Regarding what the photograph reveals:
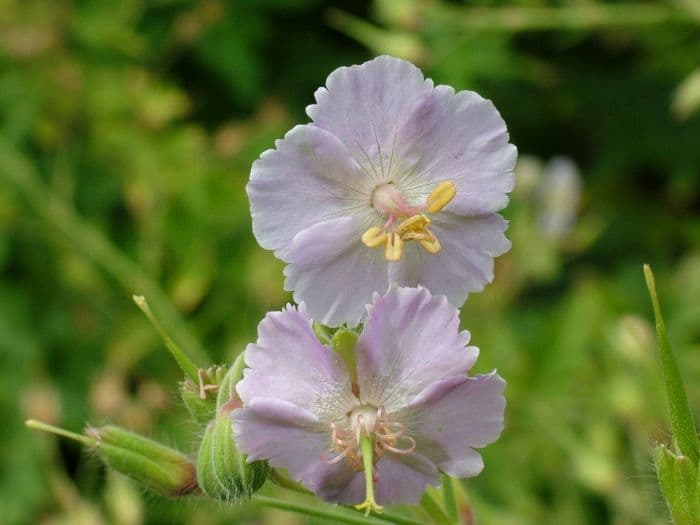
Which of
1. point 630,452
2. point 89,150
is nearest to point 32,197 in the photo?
point 89,150

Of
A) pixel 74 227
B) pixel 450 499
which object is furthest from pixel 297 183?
pixel 74 227

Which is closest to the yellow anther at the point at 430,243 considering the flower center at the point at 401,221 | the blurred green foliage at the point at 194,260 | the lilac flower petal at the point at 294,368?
the flower center at the point at 401,221

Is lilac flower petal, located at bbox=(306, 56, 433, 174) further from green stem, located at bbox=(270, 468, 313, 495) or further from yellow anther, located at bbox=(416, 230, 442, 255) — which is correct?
green stem, located at bbox=(270, 468, 313, 495)

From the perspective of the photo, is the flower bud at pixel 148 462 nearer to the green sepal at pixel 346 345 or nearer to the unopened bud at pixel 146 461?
the unopened bud at pixel 146 461

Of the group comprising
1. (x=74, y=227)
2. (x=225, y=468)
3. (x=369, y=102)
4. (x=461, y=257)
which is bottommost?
(x=74, y=227)

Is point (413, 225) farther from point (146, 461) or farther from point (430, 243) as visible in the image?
point (146, 461)

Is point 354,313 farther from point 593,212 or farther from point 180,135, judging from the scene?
point 593,212
